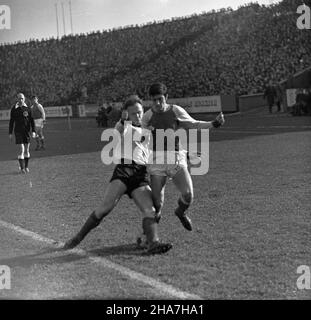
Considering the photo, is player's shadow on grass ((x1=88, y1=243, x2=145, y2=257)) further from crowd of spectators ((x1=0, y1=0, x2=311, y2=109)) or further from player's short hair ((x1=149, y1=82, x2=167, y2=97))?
crowd of spectators ((x1=0, y1=0, x2=311, y2=109))

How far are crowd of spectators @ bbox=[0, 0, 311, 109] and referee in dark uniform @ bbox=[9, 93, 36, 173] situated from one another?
27526mm

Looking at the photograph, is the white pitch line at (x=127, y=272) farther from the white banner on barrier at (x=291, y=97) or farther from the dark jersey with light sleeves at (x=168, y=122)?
the white banner on barrier at (x=291, y=97)

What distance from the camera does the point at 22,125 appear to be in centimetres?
1602

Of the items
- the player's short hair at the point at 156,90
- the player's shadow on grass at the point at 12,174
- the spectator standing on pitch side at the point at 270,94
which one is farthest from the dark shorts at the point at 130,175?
the spectator standing on pitch side at the point at 270,94

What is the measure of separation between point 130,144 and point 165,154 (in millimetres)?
543

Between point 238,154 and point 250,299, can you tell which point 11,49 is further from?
point 250,299

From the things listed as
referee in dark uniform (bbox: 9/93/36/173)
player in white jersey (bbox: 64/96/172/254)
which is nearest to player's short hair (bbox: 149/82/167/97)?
player in white jersey (bbox: 64/96/172/254)

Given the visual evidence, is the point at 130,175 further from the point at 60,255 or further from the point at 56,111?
the point at 56,111

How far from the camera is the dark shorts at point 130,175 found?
721 cm

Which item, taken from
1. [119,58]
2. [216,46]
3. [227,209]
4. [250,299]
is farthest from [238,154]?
[119,58]

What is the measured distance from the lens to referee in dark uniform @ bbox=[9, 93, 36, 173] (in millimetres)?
15758

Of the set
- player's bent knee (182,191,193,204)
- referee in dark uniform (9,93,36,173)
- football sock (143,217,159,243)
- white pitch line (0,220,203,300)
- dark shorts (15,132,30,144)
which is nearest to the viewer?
white pitch line (0,220,203,300)

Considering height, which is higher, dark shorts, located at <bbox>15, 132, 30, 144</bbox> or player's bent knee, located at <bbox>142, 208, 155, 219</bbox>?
dark shorts, located at <bbox>15, 132, 30, 144</bbox>

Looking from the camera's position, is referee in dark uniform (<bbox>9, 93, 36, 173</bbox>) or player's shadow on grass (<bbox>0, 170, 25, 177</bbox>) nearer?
referee in dark uniform (<bbox>9, 93, 36, 173</bbox>)
